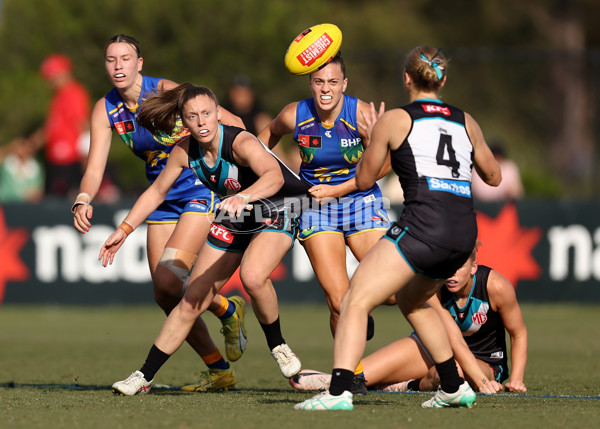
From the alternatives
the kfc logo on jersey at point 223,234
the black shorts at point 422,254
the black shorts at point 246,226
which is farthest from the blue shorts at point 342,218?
the black shorts at point 422,254

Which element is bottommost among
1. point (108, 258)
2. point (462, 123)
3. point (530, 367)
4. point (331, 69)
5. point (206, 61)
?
point (530, 367)

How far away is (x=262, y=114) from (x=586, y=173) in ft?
32.4

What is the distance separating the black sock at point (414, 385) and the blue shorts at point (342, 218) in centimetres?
108

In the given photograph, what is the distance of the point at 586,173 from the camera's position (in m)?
20.5

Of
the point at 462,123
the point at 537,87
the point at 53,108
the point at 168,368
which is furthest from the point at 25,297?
the point at 537,87

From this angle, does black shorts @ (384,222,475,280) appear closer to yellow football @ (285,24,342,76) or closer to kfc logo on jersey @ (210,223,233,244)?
kfc logo on jersey @ (210,223,233,244)

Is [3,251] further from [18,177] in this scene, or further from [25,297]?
[18,177]

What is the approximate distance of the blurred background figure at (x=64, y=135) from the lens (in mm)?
14289

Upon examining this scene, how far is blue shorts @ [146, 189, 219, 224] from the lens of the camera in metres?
7.11

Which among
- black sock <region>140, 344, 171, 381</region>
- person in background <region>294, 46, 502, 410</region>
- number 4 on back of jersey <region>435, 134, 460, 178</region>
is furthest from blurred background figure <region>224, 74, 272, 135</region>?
number 4 on back of jersey <region>435, 134, 460, 178</region>

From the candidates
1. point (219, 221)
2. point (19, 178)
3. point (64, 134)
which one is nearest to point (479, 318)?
point (219, 221)

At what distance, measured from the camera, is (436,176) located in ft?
17.7

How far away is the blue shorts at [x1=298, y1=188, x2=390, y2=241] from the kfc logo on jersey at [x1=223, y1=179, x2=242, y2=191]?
0.71 meters

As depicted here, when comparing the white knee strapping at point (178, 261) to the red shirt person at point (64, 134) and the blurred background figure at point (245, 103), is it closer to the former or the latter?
the blurred background figure at point (245, 103)
